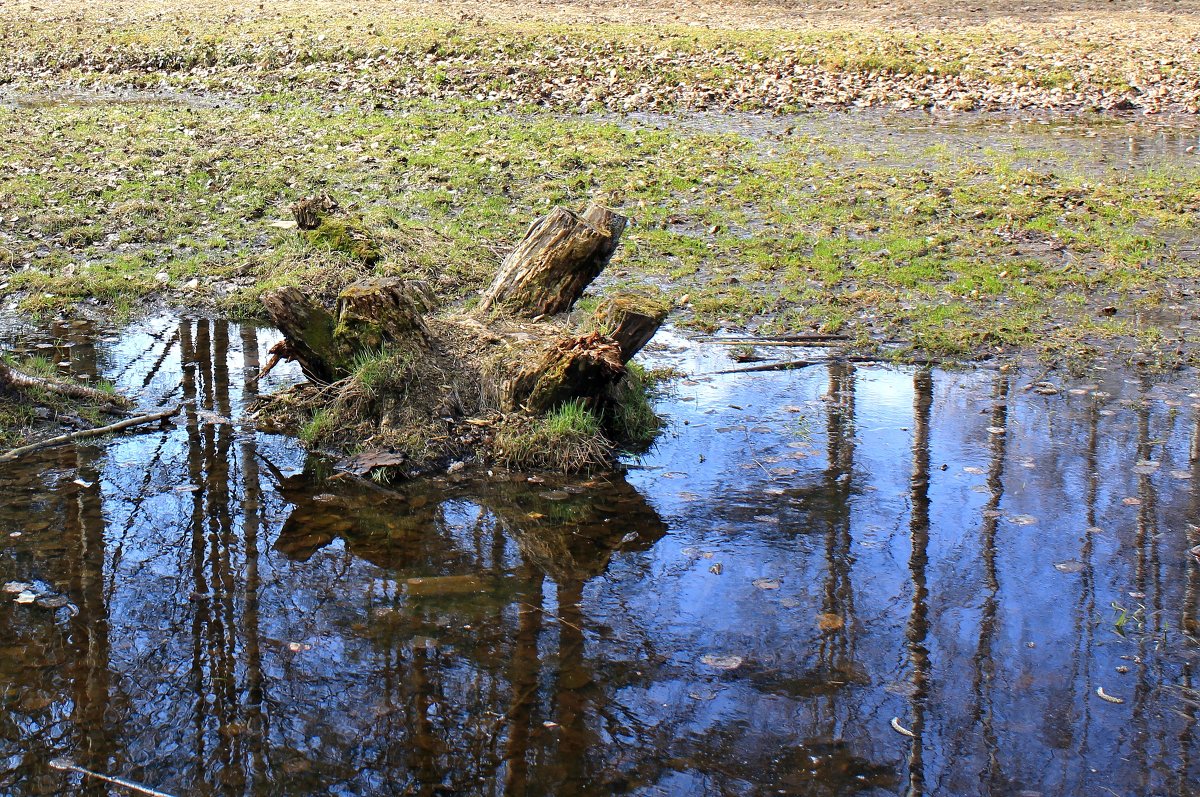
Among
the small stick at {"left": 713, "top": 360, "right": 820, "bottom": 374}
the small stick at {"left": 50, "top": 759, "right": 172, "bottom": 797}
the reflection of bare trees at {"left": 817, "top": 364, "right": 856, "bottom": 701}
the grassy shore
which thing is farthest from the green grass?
the small stick at {"left": 50, "top": 759, "right": 172, "bottom": 797}

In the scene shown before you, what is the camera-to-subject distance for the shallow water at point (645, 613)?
363cm

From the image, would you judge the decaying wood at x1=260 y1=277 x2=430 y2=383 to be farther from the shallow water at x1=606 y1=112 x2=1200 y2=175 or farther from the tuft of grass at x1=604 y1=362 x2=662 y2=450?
the shallow water at x1=606 y1=112 x2=1200 y2=175

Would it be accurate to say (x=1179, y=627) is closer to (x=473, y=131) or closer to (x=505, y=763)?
(x=505, y=763)

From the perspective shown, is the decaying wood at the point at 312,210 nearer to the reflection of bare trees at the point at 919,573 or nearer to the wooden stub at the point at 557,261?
the wooden stub at the point at 557,261

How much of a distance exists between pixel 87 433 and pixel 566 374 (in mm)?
2769

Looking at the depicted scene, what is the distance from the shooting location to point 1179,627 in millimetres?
4418

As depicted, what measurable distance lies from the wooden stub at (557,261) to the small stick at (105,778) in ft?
13.4

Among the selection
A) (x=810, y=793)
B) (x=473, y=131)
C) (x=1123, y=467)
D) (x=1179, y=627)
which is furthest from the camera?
(x=473, y=131)

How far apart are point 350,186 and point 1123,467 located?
8.22m

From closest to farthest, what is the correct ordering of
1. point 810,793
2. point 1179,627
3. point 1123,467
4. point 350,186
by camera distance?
point 810,793
point 1179,627
point 1123,467
point 350,186

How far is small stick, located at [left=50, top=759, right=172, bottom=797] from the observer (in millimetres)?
3434

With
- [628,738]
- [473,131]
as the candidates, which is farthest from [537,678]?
[473,131]

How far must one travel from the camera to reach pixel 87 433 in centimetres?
618

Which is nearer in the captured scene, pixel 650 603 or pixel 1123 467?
pixel 650 603
